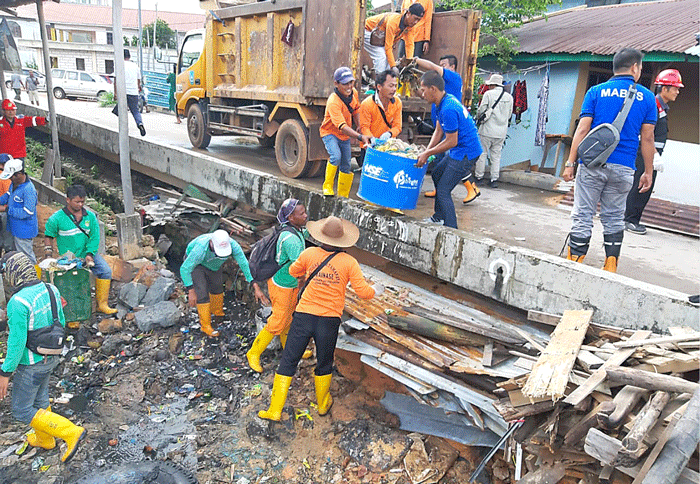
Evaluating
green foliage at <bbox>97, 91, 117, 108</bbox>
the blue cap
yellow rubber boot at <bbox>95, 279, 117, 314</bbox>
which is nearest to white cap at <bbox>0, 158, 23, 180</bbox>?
yellow rubber boot at <bbox>95, 279, 117, 314</bbox>

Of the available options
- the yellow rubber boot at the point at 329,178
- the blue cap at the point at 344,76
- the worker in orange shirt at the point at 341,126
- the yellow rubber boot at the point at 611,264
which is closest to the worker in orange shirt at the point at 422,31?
the worker in orange shirt at the point at 341,126

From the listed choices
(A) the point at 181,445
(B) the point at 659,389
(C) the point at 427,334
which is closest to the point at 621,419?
(B) the point at 659,389

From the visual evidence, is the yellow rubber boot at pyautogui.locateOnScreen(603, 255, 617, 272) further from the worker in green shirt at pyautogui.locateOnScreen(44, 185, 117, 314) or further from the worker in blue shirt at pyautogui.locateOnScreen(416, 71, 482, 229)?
the worker in green shirt at pyautogui.locateOnScreen(44, 185, 117, 314)

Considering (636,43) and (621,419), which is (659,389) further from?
(636,43)

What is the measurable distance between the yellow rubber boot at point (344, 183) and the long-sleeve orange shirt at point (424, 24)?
7.66 ft

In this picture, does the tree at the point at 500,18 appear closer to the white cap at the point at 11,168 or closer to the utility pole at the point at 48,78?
the utility pole at the point at 48,78

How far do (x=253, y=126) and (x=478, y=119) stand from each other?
134 inches

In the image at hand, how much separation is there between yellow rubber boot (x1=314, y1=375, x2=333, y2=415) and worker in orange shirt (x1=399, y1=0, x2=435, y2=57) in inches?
179

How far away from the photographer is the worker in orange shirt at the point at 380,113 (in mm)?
5410

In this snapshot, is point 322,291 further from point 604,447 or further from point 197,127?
point 197,127

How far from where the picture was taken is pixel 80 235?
577 cm

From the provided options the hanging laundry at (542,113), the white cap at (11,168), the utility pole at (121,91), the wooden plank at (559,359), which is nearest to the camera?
the wooden plank at (559,359)

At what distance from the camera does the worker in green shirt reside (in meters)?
5.64

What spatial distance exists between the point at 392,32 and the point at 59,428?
5.51m
